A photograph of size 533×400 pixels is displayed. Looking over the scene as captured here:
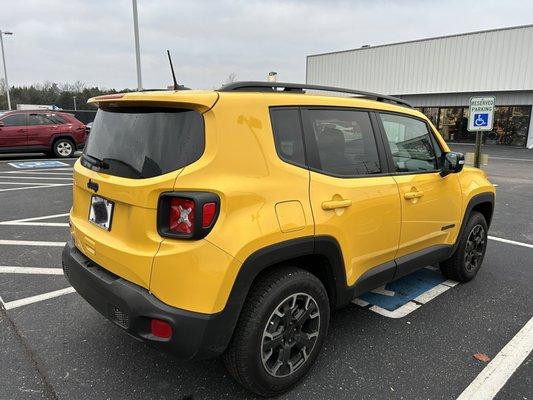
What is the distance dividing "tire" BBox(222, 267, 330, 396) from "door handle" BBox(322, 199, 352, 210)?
1.35ft

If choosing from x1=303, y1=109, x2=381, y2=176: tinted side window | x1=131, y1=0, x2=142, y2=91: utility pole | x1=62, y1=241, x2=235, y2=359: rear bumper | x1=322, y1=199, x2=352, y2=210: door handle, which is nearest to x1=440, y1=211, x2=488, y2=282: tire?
x1=303, y1=109, x2=381, y2=176: tinted side window

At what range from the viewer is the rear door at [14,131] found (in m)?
13.8

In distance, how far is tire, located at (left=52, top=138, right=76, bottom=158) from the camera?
48.5 ft

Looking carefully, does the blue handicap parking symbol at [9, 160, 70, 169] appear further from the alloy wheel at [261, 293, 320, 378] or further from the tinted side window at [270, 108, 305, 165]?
the alloy wheel at [261, 293, 320, 378]

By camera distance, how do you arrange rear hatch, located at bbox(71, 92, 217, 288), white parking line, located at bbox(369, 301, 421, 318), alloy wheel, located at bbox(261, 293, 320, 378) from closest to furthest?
rear hatch, located at bbox(71, 92, 217, 288), alloy wheel, located at bbox(261, 293, 320, 378), white parking line, located at bbox(369, 301, 421, 318)

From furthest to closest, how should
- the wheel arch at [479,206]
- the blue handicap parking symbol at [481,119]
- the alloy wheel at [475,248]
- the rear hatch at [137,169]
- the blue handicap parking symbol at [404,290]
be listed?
the blue handicap parking symbol at [481,119], the alloy wheel at [475,248], the wheel arch at [479,206], the blue handicap parking symbol at [404,290], the rear hatch at [137,169]

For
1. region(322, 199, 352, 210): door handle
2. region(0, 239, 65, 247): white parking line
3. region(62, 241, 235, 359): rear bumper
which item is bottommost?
region(0, 239, 65, 247): white parking line

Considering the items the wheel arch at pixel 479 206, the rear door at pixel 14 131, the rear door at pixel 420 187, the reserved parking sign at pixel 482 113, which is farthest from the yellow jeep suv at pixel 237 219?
the rear door at pixel 14 131

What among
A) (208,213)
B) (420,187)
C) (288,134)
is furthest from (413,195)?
(208,213)

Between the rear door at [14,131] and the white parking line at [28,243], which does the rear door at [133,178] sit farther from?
the rear door at [14,131]

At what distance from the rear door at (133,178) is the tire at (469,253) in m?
3.00

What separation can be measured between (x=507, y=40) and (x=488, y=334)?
1044 inches

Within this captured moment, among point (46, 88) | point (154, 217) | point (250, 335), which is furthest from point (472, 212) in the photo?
point (46, 88)

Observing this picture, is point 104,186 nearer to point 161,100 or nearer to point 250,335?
point 161,100
